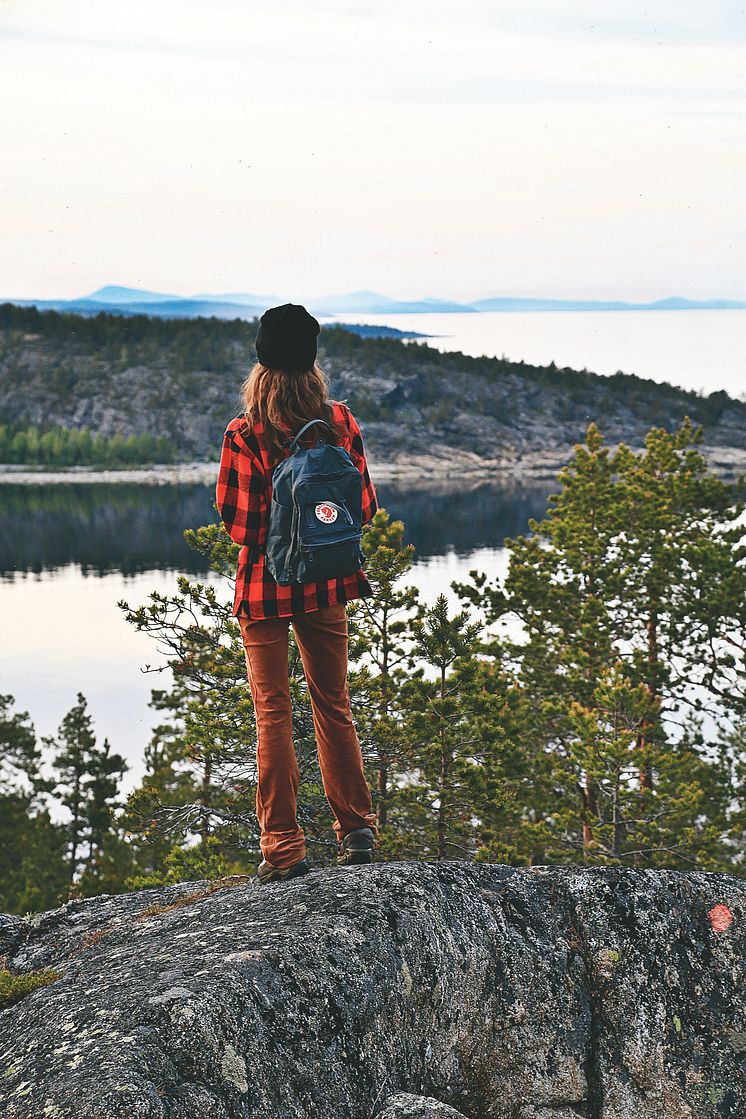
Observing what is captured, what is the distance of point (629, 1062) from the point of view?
197 inches

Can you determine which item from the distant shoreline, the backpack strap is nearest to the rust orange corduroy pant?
the backpack strap

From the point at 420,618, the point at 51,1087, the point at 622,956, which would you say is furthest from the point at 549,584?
the point at 51,1087

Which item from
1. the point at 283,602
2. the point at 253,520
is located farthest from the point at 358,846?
the point at 253,520

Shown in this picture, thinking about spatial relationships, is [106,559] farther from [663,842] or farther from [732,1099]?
[732,1099]

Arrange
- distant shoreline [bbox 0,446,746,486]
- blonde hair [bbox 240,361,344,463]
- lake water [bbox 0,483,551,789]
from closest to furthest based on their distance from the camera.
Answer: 1. blonde hair [bbox 240,361,344,463]
2. lake water [bbox 0,483,551,789]
3. distant shoreline [bbox 0,446,746,486]

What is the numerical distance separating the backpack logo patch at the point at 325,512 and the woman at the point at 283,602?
344 mm

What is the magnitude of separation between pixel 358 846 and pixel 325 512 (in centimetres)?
179

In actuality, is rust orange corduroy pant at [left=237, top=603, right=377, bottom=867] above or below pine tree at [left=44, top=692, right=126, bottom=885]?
above

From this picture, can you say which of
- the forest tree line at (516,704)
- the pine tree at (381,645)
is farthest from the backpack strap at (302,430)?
the pine tree at (381,645)

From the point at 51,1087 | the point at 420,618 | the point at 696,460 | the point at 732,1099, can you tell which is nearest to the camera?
the point at 51,1087

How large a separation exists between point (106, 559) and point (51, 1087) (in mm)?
113850

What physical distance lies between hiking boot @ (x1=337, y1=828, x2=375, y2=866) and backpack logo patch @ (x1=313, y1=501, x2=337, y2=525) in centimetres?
170

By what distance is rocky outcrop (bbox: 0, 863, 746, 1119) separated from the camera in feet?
13.7

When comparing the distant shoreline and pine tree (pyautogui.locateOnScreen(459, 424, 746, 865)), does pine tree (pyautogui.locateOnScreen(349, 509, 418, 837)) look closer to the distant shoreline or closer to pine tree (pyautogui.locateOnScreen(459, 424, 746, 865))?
pine tree (pyautogui.locateOnScreen(459, 424, 746, 865))
